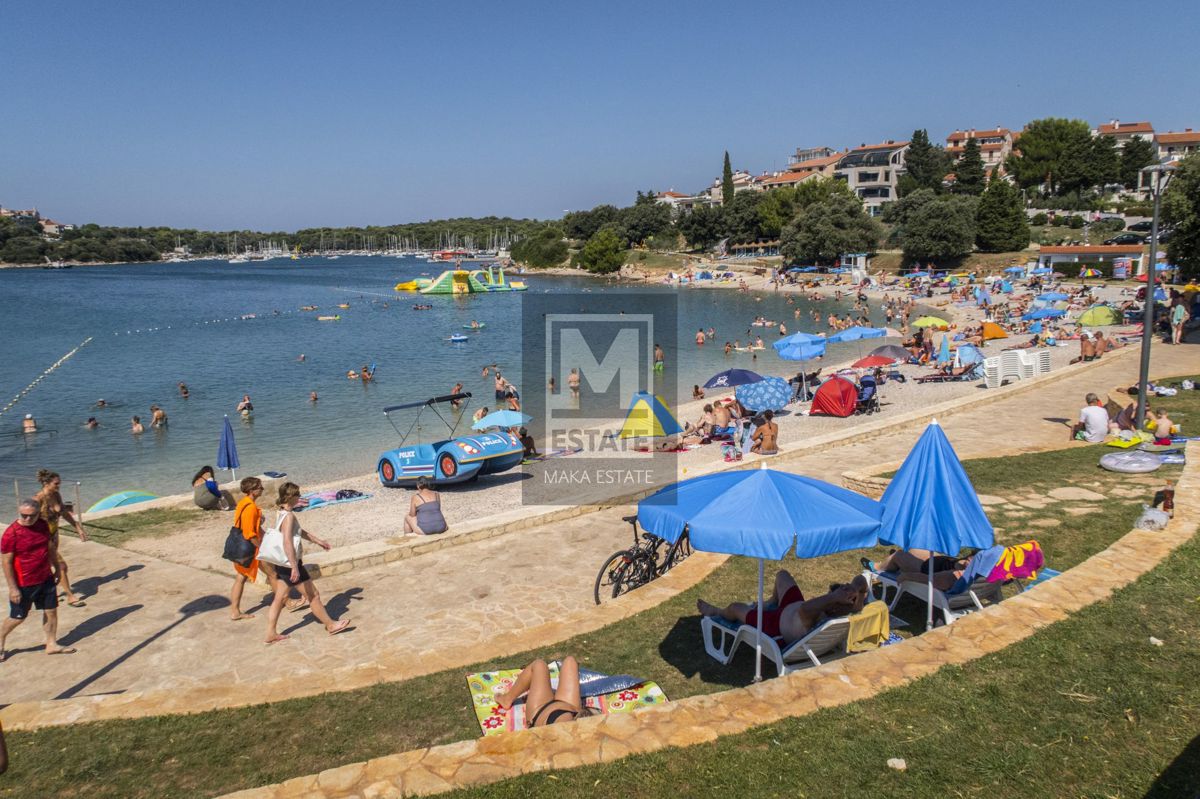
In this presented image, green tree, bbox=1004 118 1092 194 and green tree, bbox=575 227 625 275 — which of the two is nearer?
green tree, bbox=1004 118 1092 194

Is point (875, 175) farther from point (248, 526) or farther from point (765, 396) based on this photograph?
point (248, 526)

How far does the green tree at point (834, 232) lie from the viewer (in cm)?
7469

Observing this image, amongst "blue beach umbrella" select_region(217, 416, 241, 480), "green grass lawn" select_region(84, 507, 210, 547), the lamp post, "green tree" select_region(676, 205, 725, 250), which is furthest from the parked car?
"green grass lawn" select_region(84, 507, 210, 547)

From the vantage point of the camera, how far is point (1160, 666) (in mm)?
5246

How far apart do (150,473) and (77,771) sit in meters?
17.4

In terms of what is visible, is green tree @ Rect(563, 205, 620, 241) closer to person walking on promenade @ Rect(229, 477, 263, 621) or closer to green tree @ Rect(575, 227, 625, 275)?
green tree @ Rect(575, 227, 625, 275)

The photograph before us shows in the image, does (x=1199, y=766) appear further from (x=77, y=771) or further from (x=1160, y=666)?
(x=77, y=771)

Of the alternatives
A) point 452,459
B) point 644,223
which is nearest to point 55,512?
point 452,459

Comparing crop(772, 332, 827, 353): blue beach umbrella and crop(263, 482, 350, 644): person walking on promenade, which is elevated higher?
crop(772, 332, 827, 353): blue beach umbrella

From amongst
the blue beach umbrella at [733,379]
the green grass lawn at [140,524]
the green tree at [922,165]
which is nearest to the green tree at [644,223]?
the green tree at [922,165]

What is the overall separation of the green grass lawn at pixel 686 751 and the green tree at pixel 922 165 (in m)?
95.7

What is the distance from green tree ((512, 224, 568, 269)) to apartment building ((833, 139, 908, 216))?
47608mm

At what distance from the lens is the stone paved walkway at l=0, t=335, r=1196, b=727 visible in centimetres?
603

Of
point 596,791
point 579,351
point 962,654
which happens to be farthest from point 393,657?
point 579,351
